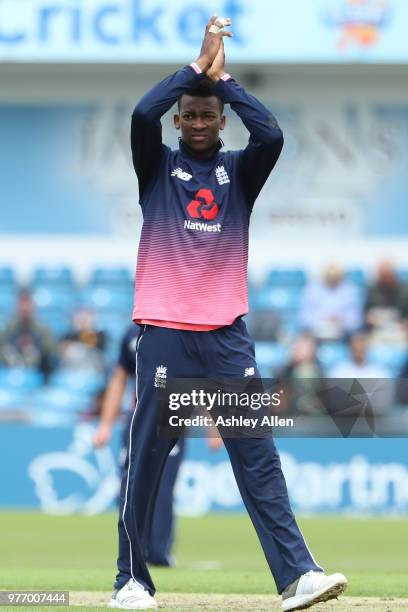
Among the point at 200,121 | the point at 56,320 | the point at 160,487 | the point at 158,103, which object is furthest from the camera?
the point at 56,320

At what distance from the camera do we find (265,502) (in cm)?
579

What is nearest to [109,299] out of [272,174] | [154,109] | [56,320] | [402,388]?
[56,320]

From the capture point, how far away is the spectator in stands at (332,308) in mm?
17438

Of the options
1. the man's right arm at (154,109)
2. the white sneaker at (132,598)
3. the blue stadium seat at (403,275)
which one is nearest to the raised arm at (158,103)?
the man's right arm at (154,109)

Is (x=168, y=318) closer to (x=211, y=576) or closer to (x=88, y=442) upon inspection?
(x=211, y=576)

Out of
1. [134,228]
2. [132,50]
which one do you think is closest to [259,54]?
[132,50]

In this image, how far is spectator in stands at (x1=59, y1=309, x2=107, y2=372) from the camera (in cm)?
1656

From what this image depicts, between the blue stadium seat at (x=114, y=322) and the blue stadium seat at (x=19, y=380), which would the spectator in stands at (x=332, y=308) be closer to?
the blue stadium seat at (x=114, y=322)

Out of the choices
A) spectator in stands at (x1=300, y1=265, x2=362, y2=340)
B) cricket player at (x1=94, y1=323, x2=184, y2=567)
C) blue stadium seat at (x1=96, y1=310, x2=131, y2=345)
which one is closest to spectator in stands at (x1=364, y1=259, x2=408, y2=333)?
spectator in stands at (x1=300, y1=265, x2=362, y2=340)

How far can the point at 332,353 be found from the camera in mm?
16609

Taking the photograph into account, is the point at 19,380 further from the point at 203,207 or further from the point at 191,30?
the point at 203,207

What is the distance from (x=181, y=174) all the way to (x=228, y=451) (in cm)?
125

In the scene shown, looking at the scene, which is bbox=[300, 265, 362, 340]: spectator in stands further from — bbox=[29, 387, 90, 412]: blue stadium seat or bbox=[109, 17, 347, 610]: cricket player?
bbox=[109, 17, 347, 610]: cricket player

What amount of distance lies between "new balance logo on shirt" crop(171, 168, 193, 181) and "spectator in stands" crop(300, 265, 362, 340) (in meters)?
11.5
